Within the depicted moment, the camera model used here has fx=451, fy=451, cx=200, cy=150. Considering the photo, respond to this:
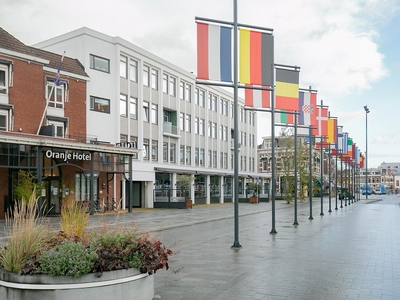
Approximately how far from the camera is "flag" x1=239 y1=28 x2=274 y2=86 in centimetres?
1442

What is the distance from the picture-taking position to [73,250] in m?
6.43

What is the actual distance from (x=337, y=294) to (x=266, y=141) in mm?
89198

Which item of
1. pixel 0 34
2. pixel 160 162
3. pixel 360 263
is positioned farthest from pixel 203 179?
pixel 360 263

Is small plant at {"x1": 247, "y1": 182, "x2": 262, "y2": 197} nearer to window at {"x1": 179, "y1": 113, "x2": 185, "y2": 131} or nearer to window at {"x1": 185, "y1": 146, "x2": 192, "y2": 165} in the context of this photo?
window at {"x1": 185, "y1": 146, "x2": 192, "y2": 165}

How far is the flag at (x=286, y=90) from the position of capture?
18188 millimetres

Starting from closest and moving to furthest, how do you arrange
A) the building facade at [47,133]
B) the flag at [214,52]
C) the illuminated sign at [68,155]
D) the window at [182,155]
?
1. the flag at [214,52]
2. the building facade at [47,133]
3. the illuminated sign at [68,155]
4. the window at [182,155]

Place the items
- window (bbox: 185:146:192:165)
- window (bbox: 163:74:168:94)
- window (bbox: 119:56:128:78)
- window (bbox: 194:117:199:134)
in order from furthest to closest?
window (bbox: 194:117:199:134), window (bbox: 185:146:192:165), window (bbox: 163:74:168:94), window (bbox: 119:56:128:78)

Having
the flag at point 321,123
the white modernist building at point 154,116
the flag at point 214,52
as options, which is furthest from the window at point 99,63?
the flag at point 214,52

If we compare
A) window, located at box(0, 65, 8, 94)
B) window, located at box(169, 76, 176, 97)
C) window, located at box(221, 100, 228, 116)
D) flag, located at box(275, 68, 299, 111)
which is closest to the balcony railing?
window, located at box(169, 76, 176, 97)

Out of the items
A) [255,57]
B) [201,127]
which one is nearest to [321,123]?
[255,57]

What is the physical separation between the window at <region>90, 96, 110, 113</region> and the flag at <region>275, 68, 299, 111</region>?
21.2 meters

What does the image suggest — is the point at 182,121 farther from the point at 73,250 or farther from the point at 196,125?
the point at 73,250

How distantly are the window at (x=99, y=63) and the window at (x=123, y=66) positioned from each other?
4.34 ft

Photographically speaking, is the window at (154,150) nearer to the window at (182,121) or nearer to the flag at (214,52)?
the window at (182,121)
